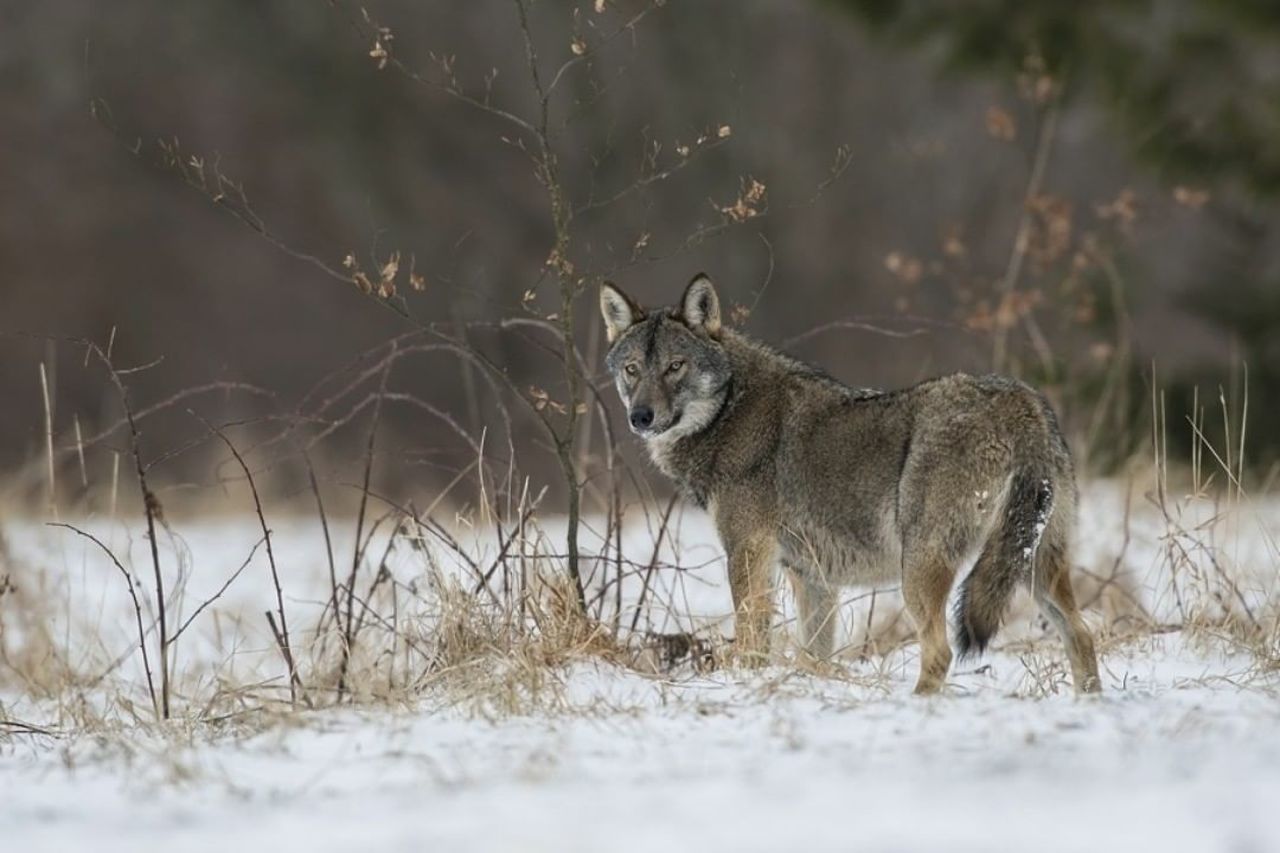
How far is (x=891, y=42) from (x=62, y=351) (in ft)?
63.2

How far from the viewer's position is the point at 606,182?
24.0m

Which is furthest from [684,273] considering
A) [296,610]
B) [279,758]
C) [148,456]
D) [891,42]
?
[279,758]

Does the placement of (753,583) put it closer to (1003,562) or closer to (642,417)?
(642,417)

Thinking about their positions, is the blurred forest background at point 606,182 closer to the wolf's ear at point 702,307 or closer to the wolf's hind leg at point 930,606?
the wolf's ear at point 702,307

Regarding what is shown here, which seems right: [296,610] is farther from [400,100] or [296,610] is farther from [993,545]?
[400,100]

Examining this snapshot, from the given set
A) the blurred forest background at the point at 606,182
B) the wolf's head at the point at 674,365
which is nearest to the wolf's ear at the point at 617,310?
the wolf's head at the point at 674,365

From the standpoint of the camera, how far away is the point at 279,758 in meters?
4.63

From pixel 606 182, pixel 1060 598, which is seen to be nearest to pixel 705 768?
pixel 1060 598

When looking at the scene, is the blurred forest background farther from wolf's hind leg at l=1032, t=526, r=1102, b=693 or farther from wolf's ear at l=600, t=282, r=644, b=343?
wolf's hind leg at l=1032, t=526, r=1102, b=693

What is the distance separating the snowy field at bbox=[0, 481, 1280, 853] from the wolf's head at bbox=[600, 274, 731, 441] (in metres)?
1.20

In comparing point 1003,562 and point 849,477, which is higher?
point 849,477

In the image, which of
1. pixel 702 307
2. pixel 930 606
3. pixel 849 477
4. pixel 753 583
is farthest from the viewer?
pixel 702 307

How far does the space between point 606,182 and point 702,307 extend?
56.0 feet

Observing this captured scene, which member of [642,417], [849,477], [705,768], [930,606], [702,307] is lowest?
[705,768]
